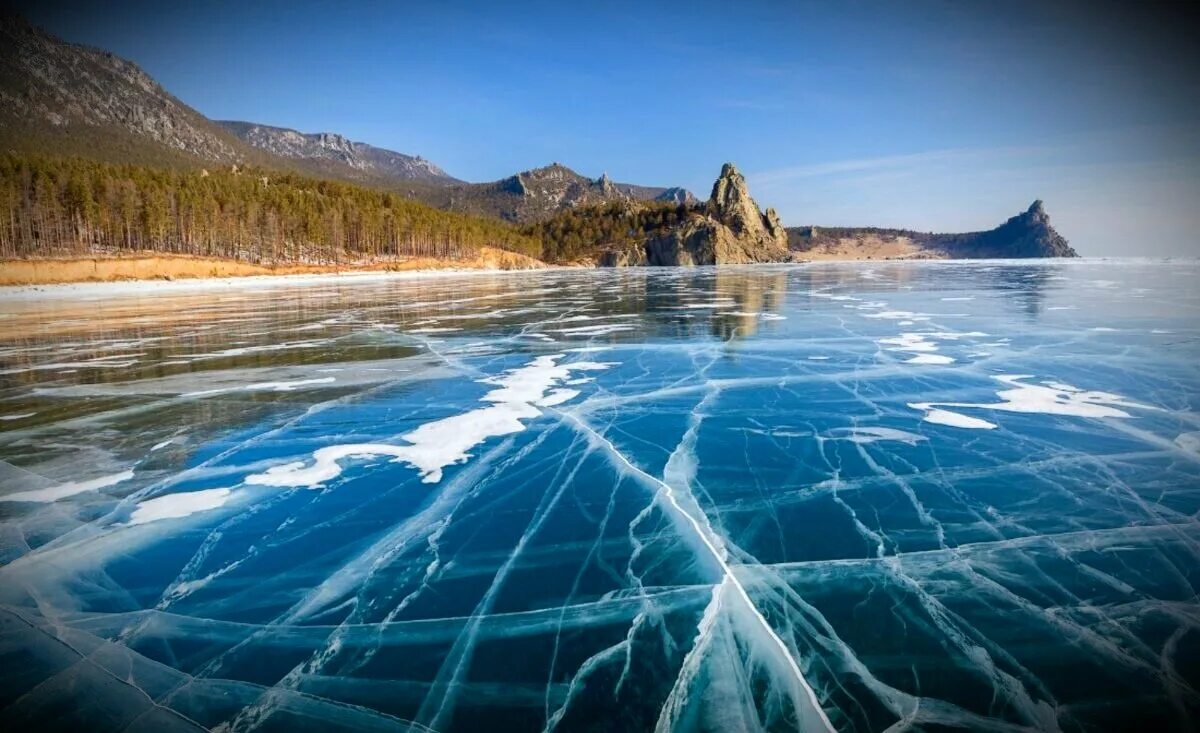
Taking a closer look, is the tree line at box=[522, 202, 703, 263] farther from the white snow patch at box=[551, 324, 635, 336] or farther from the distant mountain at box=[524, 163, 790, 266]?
the white snow patch at box=[551, 324, 635, 336]

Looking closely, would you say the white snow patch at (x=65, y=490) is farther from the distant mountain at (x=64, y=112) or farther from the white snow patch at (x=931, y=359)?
the distant mountain at (x=64, y=112)

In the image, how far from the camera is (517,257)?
122 metres

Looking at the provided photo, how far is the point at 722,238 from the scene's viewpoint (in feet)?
472

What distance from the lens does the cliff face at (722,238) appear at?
14125cm

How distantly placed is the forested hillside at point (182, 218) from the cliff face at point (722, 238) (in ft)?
190

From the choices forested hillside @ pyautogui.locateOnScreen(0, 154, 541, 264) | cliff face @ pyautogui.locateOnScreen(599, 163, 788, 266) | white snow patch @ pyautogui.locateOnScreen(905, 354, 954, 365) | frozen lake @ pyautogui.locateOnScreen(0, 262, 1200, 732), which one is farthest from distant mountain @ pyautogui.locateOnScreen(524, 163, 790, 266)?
frozen lake @ pyautogui.locateOnScreen(0, 262, 1200, 732)

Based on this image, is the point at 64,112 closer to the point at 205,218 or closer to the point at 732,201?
the point at 205,218

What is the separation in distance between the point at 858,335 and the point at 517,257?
110 meters

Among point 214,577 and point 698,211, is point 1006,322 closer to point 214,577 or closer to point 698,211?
point 214,577

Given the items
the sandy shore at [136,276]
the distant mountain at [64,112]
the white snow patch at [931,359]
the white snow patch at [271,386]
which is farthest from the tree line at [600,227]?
the white snow patch at [271,386]

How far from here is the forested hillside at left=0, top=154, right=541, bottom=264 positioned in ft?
204

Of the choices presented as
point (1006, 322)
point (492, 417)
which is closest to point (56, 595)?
point (492, 417)

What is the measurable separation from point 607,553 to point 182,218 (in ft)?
279

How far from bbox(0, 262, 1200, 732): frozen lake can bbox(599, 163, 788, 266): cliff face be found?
133m
